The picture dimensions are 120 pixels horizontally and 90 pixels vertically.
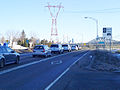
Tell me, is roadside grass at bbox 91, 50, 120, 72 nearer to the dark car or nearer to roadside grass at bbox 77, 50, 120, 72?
roadside grass at bbox 77, 50, 120, 72

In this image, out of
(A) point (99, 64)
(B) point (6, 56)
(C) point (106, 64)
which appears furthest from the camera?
(C) point (106, 64)

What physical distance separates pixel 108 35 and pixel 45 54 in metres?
10.7

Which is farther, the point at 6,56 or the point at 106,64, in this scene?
the point at 106,64

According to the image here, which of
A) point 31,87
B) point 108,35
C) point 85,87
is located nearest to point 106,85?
point 85,87

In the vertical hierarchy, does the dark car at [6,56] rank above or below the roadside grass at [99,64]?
above

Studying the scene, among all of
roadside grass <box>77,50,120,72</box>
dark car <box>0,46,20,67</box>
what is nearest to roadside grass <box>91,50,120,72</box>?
roadside grass <box>77,50,120,72</box>

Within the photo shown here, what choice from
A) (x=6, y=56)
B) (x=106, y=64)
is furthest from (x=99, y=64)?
(x=6, y=56)

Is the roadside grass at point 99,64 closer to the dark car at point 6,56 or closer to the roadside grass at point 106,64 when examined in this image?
the roadside grass at point 106,64

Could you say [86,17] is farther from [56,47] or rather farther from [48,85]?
[48,85]

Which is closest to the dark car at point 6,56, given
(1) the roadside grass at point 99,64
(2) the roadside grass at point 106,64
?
(1) the roadside grass at point 99,64

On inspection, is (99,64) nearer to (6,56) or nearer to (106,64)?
(106,64)

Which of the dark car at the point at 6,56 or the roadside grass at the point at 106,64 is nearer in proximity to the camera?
the dark car at the point at 6,56

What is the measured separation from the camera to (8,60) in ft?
51.6

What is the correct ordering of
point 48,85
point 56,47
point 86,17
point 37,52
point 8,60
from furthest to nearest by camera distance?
point 86,17 → point 56,47 → point 37,52 → point 8,60 → point 48,85
